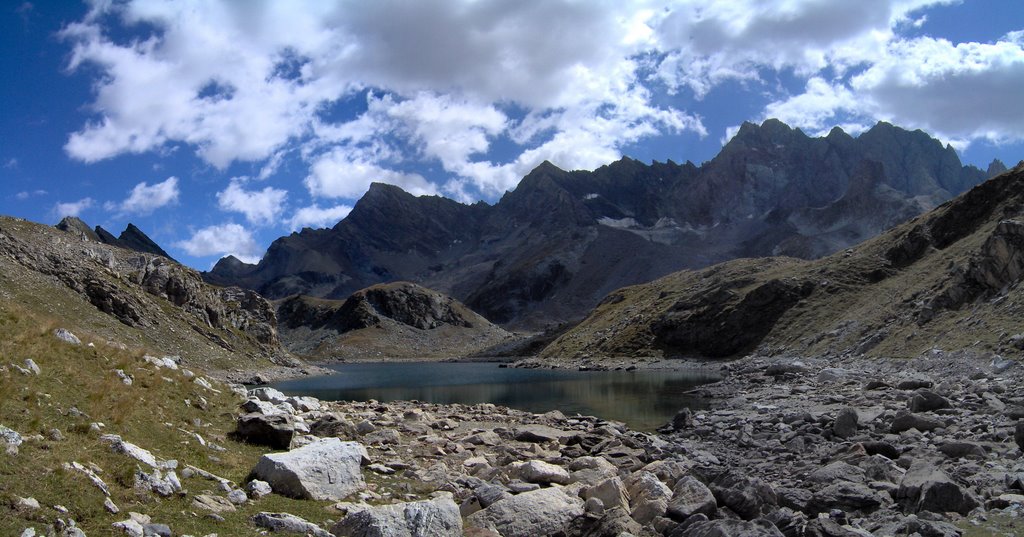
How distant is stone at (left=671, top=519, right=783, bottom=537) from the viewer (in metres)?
13.1

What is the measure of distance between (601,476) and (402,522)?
348 inches

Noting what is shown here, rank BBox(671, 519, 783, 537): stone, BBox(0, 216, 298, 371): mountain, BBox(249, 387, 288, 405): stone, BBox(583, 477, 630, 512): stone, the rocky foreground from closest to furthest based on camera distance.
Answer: the rocky foreground → BBox(671, 519, 783, 537): stone → BBox(583, 477, 630, 512): stone → BBox(249, 387, 288, 405): stone → BBox(0, 216, 298, 371): mountain

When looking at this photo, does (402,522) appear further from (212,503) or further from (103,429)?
(103,429)

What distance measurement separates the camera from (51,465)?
11289 millimetres

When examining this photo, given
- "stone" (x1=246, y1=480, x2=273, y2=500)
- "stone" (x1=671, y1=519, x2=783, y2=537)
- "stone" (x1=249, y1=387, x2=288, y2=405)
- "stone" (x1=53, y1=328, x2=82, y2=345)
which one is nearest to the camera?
"stone" (x1=671, y1=519, x2=783, y2=537)

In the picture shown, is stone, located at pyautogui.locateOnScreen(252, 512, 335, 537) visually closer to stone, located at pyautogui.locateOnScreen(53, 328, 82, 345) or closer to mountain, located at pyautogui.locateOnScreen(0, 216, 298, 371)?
stone, located at pyautogui.locateOnScreen(53, 328, 82, 345)

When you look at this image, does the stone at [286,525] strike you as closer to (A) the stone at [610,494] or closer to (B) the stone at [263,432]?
(A) the stone at [610,494]

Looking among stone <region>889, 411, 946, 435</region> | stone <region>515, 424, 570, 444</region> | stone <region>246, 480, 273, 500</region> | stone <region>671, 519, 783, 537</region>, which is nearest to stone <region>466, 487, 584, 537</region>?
stone <region>671, 519, 783, 537</region>

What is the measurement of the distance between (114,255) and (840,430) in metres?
124

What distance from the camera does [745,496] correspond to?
1667 cm

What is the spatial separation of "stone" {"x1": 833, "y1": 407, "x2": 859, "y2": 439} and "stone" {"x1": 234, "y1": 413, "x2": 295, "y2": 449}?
21447mm

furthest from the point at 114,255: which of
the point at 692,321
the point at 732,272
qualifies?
the point at 732,272

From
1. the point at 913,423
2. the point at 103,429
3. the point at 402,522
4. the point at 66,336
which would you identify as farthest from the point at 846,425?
the point at 66,336

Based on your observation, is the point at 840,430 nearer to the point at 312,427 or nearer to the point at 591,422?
the point at 591,422
